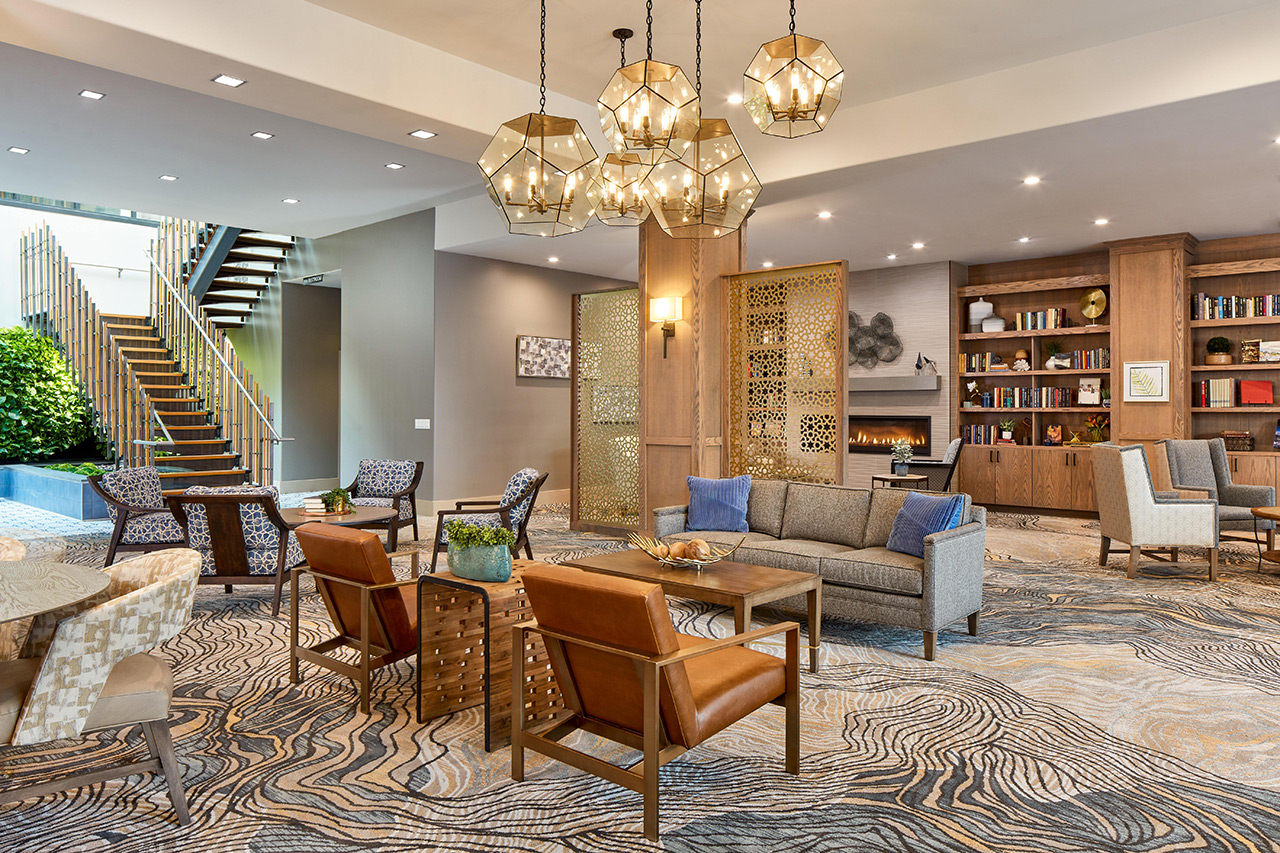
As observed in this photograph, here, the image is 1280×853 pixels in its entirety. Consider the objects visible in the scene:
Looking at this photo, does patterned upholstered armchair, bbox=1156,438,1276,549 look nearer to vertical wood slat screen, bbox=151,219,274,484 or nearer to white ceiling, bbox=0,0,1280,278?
white ceiling, bbox=0,0,1280,278

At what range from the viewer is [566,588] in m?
2.58

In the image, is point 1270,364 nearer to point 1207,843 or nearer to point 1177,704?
point 1177,704

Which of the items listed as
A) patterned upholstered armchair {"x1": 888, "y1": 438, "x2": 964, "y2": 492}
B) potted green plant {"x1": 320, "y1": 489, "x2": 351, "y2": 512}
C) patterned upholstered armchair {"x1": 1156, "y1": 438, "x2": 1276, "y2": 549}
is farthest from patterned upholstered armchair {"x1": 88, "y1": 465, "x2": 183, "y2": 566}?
patterned upholstered armchair {"x1": 1156, "y1": 438, "x2": 1276, "y2": 549}

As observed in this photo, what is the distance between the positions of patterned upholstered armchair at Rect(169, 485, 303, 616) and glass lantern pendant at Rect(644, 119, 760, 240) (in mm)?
3087

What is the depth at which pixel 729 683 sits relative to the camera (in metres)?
2.72

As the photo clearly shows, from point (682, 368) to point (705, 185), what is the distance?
3.72 m

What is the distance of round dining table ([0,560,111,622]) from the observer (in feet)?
7.26

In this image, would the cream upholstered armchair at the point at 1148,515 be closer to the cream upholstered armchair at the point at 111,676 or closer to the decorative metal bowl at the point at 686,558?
the decorative metal bowl at the point at 686,558

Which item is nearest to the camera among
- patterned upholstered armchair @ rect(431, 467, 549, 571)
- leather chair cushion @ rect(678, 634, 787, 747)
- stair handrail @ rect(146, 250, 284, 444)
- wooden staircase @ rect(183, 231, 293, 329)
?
leather chair cushion @ rect(678, 634, 787, 747)

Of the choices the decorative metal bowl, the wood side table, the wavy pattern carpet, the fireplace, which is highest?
the fireplace

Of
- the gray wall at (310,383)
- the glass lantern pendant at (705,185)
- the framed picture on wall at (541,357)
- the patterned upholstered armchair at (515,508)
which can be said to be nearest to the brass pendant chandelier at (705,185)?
the glass lantern pendant at (705,185)

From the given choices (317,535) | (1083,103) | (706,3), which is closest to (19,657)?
(317,535)

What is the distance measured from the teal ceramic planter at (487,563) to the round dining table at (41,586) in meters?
1.24

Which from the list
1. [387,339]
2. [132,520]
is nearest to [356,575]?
[132,520]
